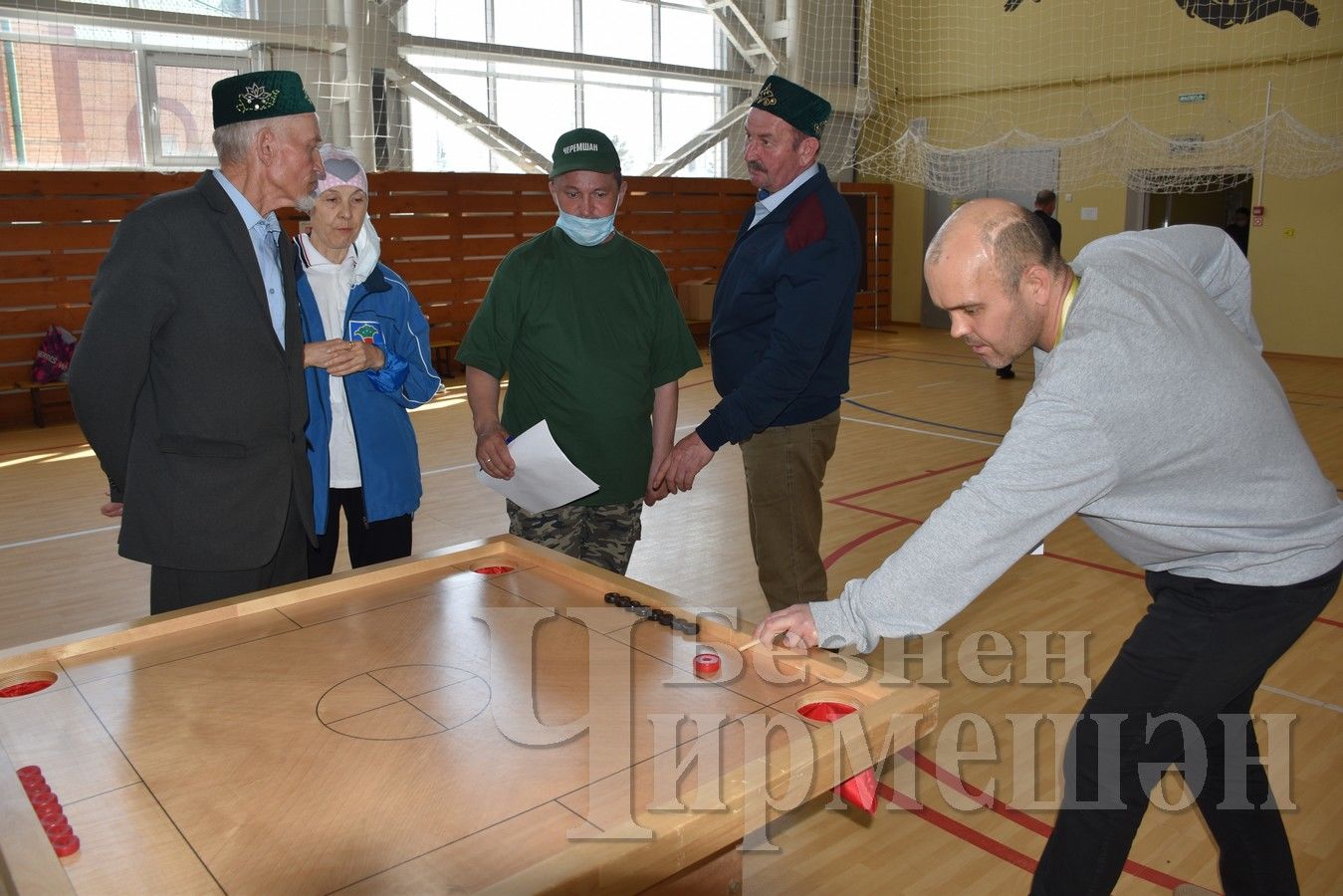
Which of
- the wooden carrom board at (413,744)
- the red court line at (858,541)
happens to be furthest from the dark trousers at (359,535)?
the red court line at (858,541)

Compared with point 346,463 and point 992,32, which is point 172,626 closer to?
point 346,463

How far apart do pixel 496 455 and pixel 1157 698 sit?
1.73 metres

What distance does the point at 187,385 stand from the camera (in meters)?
2.06

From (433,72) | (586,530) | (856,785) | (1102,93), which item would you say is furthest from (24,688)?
(1102,93)

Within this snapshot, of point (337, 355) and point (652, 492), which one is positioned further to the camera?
point (652, 492)

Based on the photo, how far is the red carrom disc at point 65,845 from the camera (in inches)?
48.1

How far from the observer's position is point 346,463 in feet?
8.99

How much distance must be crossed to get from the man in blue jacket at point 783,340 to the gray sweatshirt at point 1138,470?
1.03 metres

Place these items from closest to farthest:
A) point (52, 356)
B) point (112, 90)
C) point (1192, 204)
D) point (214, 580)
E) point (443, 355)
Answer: point (214, 580), point (52, 356), point (112, 90), point (443, 355), point (1192, 204)

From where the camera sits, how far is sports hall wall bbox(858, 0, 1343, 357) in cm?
1070

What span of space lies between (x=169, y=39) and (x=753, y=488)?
9240 mm

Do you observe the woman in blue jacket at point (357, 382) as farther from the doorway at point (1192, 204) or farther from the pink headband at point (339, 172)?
the doorway at point (1192, 204)

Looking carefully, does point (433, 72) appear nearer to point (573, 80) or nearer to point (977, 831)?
point (573, 80)

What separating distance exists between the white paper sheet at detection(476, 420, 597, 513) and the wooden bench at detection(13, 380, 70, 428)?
719 cm
